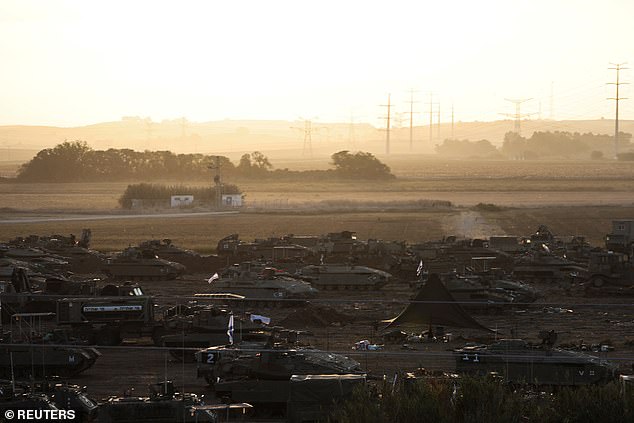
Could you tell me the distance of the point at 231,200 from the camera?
333ft

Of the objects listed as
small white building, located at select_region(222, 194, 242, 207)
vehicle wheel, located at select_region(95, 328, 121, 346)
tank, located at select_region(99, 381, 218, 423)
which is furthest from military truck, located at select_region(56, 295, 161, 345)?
small white building, located at select_region(222, 194, 242, 207)

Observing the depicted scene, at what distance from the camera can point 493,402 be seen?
19.3 metres

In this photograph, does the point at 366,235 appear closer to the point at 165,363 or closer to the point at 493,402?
the point at 165,363

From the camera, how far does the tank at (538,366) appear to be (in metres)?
23.0

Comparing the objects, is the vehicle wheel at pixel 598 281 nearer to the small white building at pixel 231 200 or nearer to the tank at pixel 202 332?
the tank at pixel 202 332

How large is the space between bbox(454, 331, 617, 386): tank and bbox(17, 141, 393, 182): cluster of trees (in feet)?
364

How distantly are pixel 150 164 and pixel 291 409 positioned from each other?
397 feet

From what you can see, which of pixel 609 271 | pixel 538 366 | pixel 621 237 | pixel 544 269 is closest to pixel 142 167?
pixel 621 237

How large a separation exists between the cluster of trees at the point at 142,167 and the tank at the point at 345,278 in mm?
90688

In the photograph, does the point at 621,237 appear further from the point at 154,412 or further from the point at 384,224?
the point at 154,412

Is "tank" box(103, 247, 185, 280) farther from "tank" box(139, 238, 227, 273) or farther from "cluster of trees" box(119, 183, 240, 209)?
"cluster of trees" box(119, 183, 240, 209)

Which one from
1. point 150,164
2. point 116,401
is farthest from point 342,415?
point 150,164

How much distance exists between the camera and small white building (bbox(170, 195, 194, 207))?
99375mm

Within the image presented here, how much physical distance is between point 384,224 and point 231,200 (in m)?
25.2
